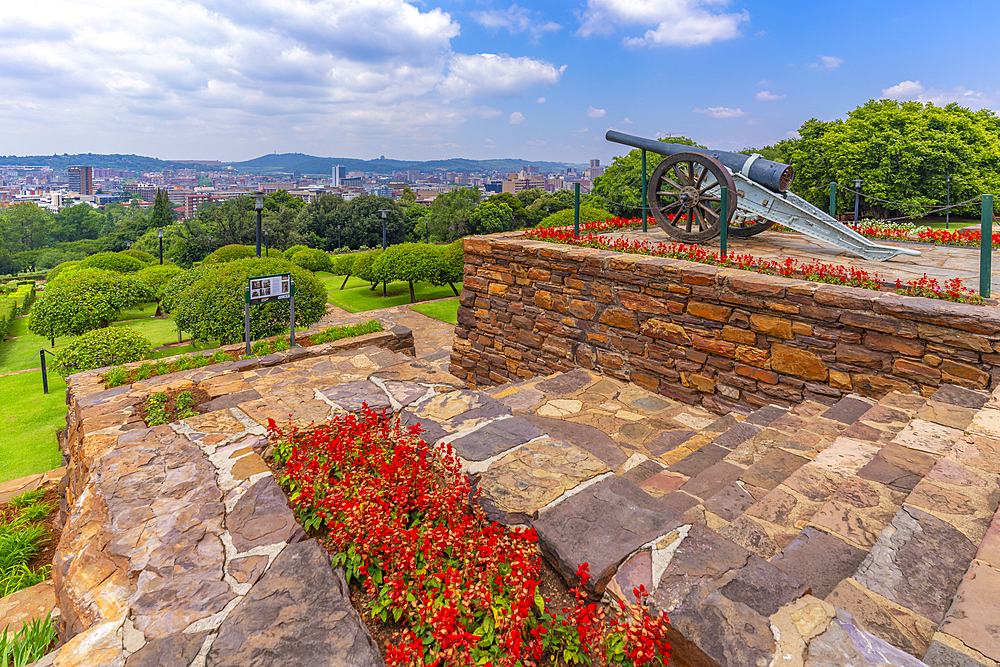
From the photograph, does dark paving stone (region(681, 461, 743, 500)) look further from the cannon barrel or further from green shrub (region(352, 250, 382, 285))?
green shrub (region(352, 250, 382, 285))

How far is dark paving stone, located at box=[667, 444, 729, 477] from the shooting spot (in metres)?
2.96

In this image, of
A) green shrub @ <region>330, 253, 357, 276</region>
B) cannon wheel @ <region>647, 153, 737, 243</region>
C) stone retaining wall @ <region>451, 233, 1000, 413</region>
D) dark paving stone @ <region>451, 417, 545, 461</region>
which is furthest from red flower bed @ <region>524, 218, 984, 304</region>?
green shrub @ <region>330, 253, 357, 276</region>

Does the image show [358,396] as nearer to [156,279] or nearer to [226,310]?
[226,310]

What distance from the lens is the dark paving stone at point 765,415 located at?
11.9 feet

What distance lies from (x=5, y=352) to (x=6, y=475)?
9.90 m

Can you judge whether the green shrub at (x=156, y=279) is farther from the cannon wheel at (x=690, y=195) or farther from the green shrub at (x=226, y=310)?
the cannon wheel at (x=690, y=195)

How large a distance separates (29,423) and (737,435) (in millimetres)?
10277

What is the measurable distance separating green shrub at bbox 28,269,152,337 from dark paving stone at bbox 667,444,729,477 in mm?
13781

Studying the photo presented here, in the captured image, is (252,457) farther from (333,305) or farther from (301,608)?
(333,305)

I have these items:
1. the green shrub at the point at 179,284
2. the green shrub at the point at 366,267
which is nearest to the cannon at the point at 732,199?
the green shrub at the point at 179,284

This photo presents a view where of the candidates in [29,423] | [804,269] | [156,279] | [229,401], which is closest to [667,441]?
[804,269]

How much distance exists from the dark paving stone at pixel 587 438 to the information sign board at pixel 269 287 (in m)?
4.27

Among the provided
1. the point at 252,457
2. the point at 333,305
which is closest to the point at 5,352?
the point at 333,305

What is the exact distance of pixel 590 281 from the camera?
5.15 metres
